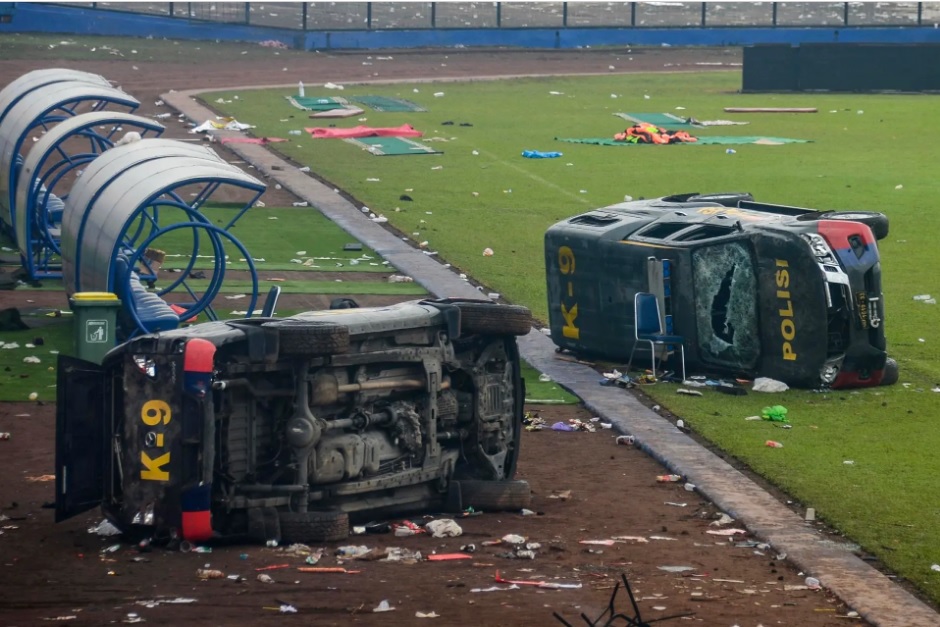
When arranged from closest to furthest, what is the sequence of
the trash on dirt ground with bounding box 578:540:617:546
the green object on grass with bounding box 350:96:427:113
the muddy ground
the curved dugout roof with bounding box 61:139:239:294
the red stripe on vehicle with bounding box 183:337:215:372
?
the muddy ground, the red stripe on vehicle with bounding box 183:337:215:372, the trash on dirt ground with bounding box 578:540:617:546, the curved dugout roof with bounding box 61:139:239:294, the green object on grass with bounding box 350:96:427:113

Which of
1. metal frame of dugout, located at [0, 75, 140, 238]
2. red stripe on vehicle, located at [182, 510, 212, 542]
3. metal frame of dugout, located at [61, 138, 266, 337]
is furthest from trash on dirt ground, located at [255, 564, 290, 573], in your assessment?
metal frame of dugout, located at [0, 75, 140, 238]

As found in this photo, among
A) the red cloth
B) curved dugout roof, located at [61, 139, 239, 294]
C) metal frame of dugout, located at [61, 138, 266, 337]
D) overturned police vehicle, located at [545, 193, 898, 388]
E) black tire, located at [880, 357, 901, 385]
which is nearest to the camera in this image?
overturned police vehicle, located at [545, 193, 898, 388]

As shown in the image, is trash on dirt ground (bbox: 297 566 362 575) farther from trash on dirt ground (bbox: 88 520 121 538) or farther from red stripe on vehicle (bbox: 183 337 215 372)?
trash on dirt ground (bbox: 88 520 121 538)

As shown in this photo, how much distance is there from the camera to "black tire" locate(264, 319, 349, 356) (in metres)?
9.59

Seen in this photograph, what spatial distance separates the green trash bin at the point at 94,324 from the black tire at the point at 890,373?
7.18 m

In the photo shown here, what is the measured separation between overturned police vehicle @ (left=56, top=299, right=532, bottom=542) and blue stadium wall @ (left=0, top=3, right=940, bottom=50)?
50.5 meters

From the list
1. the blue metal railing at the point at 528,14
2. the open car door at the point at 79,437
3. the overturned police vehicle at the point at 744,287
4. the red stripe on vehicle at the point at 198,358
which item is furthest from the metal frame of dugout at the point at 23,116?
the blue metal railing at the point at 528,14

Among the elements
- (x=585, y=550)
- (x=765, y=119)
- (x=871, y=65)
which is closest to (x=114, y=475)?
(x=585, y=550)

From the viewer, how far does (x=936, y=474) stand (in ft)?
38.3

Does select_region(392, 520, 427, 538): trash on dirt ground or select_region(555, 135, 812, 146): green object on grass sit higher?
select_region(555, 135, 812, 146): green object on grass

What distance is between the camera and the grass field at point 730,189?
38.3ft

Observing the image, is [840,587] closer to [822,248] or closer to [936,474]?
[936,474]

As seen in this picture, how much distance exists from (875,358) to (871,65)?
36.7m

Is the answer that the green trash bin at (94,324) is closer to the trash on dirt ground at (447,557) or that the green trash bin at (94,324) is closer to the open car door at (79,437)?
the open car door at (79,437)
